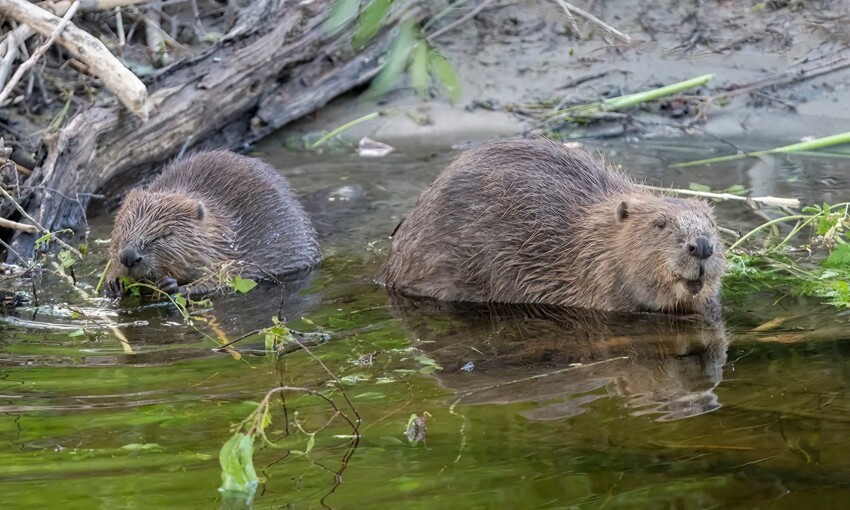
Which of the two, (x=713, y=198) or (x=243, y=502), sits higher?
(x=243, y=502)

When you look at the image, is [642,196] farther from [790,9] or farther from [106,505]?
[790,9]

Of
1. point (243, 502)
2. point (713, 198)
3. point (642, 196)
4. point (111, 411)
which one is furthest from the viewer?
point (713, 198)

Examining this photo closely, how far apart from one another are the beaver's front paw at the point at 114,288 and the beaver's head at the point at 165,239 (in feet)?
0.13

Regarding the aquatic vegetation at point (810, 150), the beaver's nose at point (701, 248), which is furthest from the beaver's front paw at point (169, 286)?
the aquatic vegetation at point (810, 150)

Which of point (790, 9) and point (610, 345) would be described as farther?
point (790, 9)

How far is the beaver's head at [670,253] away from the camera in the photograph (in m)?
4.31

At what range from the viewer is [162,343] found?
428 centimetres

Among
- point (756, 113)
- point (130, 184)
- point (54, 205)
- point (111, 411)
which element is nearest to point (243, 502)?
point (111, 411)

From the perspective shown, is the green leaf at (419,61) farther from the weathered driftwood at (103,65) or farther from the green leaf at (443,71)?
the weathered driftwood at (103,65)

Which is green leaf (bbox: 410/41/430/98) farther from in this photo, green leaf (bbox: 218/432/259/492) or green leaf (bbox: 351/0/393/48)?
green leaf (bbox: 218/432/259/492)

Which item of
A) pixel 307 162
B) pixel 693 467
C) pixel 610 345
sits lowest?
pixel 307 162

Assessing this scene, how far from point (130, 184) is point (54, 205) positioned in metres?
0.98

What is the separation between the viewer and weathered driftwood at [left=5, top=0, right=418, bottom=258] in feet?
19.1

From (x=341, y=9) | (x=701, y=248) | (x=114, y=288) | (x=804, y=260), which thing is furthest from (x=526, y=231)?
(x=341, y=9)
